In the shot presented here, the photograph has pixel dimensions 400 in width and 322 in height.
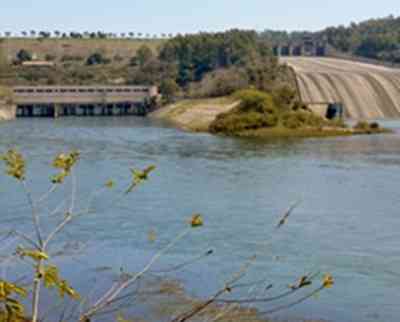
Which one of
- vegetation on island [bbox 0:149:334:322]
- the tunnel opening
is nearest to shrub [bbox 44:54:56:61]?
the tunnel opening

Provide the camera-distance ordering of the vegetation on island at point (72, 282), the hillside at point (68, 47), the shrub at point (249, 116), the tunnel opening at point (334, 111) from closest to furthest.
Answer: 1. the vegetation on island at point (72, 282)
2. the shrub at point (249, 116)
3. the tunnel opening at point (334, 111)
4. the hillside at point (68, 47)

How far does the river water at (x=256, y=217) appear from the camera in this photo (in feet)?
55.2

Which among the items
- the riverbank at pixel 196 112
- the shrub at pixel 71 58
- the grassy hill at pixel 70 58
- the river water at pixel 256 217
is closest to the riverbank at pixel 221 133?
the riverbank at pixel 196 112

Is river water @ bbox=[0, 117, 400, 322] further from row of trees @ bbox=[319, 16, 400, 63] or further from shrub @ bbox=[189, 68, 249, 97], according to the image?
row of trees @ bbox=[319, 16, 400, 63]

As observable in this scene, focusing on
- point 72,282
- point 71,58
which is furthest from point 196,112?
point 71,58

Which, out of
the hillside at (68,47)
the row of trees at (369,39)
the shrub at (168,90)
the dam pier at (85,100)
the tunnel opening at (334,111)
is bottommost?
the dam pier at (85,100)

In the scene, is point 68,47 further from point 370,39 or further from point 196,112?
point 196,112

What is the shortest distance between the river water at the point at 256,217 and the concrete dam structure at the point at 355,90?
42.9 m

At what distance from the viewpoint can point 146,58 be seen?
138 meters

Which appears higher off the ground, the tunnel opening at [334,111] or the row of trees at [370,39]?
the row of trees at [370,39]

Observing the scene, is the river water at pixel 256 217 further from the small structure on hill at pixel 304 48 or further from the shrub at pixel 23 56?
the small structure on hill at pixel 304 48

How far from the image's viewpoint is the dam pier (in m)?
116

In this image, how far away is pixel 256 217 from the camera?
2462 centimetres

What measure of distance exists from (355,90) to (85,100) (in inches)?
A: 1530
